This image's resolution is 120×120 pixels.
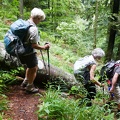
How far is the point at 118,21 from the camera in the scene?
464 inches

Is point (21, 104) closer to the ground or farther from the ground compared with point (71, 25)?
closer to the ground

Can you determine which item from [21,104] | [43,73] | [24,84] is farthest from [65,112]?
[43,73]

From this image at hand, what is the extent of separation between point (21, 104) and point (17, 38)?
154cm

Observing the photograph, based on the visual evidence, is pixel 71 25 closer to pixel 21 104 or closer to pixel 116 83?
pixel 116 83

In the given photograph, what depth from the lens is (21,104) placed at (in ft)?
16.0

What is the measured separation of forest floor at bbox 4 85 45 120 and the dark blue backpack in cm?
116

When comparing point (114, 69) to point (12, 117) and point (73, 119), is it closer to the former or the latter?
point (73, 119)

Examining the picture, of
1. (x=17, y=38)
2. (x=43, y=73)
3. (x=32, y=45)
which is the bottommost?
(x=43, y=73)

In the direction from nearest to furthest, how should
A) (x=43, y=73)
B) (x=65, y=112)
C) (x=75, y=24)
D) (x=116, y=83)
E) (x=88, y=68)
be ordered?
(x=65, y=112), (x=88, y=68), (x=116, y=83), (x=43, y=73), (x=75, y=24)

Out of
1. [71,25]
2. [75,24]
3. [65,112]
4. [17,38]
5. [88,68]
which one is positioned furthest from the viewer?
[75,24]

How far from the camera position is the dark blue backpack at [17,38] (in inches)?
183

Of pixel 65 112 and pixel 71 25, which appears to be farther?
pixel 71 25

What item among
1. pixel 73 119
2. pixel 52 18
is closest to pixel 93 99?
pixel 73 119

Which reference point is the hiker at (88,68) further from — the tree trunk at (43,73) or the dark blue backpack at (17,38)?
the dark blue backpack at (17,38)
